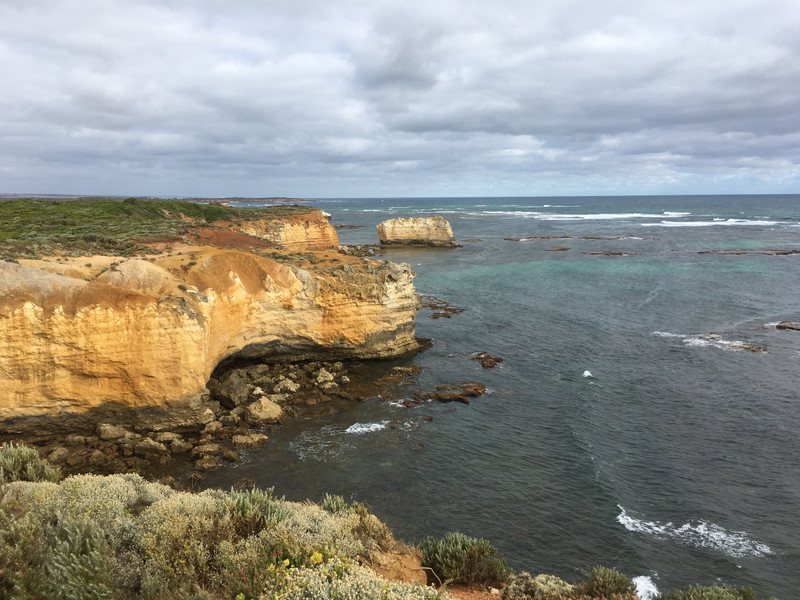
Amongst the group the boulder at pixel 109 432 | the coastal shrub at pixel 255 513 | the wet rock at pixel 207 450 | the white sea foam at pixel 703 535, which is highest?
the coastal shrub at pixel 255 513

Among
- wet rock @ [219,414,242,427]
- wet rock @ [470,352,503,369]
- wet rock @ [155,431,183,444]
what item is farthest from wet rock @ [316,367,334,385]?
wet rock @ [470,352,503,369]

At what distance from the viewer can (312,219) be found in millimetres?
65188

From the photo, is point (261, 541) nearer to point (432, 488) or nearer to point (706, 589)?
point (706, 589)

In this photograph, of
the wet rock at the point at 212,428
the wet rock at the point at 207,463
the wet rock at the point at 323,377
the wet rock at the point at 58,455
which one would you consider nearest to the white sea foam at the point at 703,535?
the wet rock at the point at 207,463

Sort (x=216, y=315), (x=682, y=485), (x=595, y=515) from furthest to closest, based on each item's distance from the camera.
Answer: (x=216, y=315), (x=682, y=485), (x=595, y=515)

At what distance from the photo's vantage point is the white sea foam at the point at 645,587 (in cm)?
1230

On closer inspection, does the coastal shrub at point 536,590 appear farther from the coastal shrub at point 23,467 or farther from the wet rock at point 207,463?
the wet rock at point 207,463

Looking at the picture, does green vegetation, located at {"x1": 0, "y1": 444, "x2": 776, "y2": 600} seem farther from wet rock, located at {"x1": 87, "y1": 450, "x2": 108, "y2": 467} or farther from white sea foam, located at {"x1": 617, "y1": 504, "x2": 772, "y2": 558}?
wet rock, located at {"x1": 87, "y1": 450, "x2": 108, "y2": 467}

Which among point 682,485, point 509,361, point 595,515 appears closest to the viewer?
point 595,515

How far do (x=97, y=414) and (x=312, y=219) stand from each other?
48.4 m

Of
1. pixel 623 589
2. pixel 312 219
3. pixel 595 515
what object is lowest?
pixel 595 515

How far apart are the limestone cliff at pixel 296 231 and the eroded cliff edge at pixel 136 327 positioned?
29.2m

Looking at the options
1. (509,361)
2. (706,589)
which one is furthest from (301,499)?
(509,361)

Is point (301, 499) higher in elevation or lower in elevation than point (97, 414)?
lower
